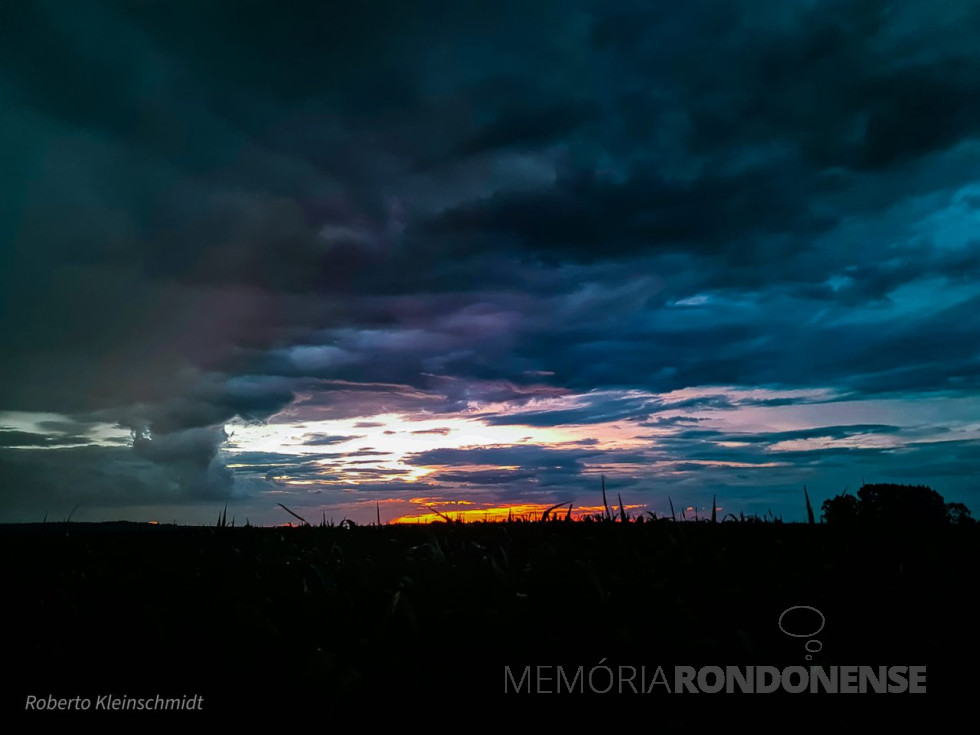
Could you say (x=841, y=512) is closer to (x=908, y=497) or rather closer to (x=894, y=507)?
(x=894, y=507)

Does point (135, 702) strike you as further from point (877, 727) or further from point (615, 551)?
point (877, 727)

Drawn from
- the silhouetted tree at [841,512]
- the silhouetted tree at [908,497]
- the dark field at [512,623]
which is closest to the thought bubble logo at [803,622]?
the dark field at [512,623]

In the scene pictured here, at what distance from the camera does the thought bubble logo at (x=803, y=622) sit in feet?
14.0

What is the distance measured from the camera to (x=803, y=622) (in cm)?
446

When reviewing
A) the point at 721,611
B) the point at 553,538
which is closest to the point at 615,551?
the point at 553,538

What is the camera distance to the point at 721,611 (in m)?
4.59

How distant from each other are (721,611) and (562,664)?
129 cm

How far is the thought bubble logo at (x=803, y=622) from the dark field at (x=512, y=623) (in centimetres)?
1

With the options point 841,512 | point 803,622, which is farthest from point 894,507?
point 803,622

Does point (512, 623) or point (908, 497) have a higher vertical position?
point (908, 497)

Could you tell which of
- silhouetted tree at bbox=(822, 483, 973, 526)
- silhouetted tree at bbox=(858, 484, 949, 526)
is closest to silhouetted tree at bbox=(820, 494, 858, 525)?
silhouetted tree at bbox=(822, 483, 973, 526)

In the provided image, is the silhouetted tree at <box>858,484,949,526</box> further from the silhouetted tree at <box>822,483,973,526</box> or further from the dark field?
the dark field

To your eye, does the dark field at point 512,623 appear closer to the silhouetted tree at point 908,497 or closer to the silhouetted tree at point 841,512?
the silhouetted tree at point 841,512

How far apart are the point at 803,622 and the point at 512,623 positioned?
6.33 feet
